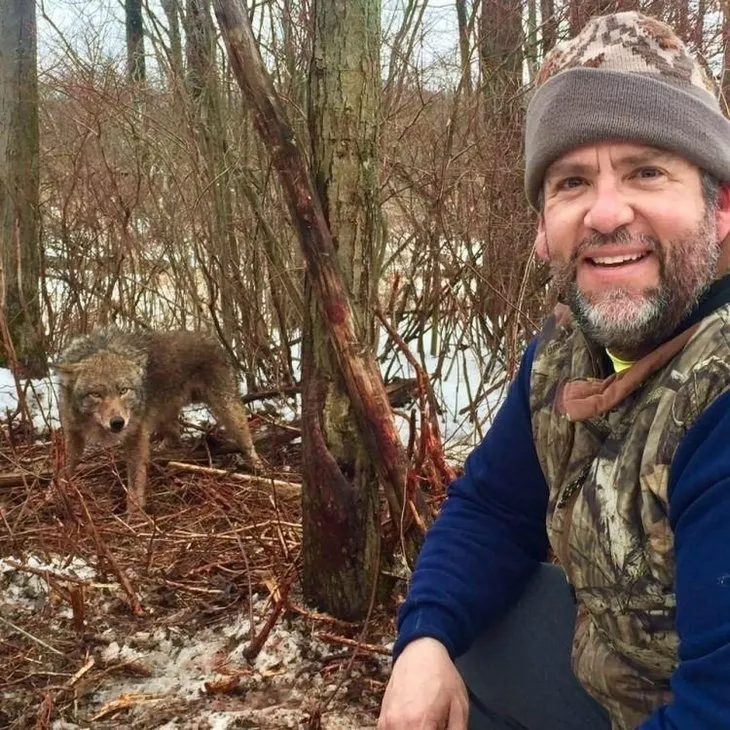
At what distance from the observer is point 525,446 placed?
7.22 feet

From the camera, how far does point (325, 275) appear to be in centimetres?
317

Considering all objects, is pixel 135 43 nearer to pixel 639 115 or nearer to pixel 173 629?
pixel 173 629

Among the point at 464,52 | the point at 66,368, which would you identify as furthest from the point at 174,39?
the point at 66,368

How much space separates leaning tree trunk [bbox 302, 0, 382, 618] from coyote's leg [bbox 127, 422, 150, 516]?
1.92 metres

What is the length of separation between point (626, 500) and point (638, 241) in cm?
54

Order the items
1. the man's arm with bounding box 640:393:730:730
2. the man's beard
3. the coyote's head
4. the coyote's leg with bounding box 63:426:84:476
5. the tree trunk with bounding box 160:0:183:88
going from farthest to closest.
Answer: the tree trunk with bounding box 160:0:183:88 → the coyote's leg with bounding box 63:426:84:476 → the coyote's head → the man's beard → the man's arm with bounding box 640:393:730:730

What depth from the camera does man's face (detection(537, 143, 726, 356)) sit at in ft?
5.50

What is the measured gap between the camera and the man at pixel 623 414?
1.44 meters

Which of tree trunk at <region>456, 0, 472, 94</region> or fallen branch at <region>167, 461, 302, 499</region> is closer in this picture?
fallen branch at <region>167, 461, 302, 499</region>

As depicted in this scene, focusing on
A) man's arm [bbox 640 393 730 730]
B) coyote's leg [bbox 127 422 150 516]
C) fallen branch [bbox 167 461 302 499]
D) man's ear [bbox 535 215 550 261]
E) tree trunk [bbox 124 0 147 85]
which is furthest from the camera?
tree trunk [bbox 124 0 147 85]

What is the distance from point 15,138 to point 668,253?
24.7 ft

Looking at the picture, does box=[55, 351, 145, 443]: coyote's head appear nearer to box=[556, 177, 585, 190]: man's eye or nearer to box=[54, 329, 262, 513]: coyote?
box=[54, 329, 262, 513]: coyote

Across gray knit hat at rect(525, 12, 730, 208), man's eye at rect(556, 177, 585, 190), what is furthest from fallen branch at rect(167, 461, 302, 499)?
gray knit hat at rect(525, 12, 730, 208)

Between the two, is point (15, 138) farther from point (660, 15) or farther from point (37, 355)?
point (660, 15)
